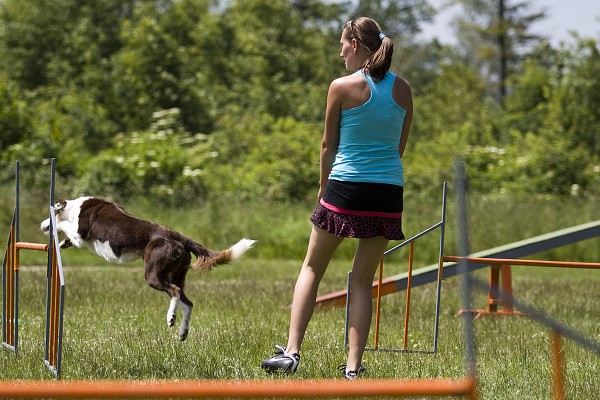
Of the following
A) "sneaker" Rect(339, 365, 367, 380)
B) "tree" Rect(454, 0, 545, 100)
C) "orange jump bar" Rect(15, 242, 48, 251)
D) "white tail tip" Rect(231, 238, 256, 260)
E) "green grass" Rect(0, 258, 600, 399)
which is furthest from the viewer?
"tree" Rect(454, 0, 545, 100)

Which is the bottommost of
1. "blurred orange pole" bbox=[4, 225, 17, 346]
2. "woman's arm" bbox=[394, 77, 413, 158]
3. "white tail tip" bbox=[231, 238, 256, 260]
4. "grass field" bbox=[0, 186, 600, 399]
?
"grass field" bbox=[0, 186, 600, 399]

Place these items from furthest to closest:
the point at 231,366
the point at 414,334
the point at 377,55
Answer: the point at 414,334
the point at 231,366
the point at 377,55

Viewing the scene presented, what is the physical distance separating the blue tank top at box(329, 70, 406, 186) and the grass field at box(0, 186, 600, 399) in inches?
43.3

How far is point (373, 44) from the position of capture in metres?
4.94

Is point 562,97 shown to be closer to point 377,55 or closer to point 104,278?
point 104,278

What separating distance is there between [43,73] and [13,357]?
1338 inches

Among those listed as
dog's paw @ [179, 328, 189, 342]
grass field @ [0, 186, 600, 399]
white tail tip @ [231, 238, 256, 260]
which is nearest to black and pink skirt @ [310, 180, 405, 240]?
grass field @ [0, 186, 600, 399]

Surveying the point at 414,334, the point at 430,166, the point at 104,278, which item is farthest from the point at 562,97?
the point at 414,334

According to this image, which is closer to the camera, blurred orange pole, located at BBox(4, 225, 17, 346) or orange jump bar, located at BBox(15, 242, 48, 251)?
orange jump bar, located at BBox(15, 242, 48, 251)

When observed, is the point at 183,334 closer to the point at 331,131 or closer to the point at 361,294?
the point at 361,294

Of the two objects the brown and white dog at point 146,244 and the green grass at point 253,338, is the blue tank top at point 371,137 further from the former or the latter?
the brown and white dog at point 146,244

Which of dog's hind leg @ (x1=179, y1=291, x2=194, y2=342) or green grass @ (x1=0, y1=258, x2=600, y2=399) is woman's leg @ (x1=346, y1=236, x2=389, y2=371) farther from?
dog's hind leg @ (x1=179, y1=291, x2=194, y2=342)

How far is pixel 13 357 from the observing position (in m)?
5.70

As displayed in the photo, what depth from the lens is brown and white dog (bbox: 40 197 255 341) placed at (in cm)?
673
